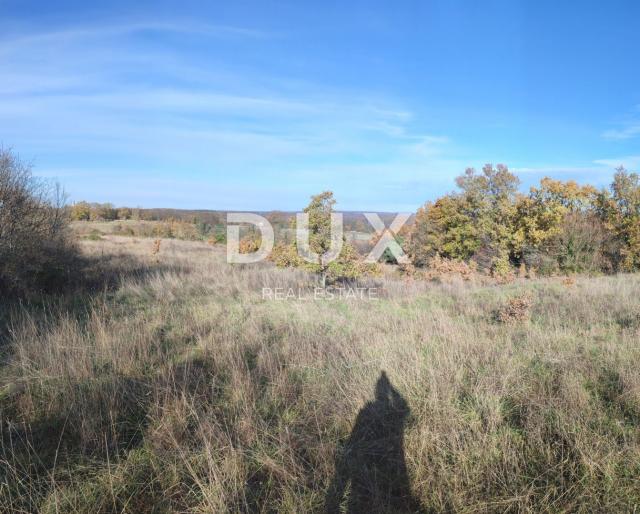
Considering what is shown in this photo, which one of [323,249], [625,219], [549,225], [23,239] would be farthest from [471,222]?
[23,239]

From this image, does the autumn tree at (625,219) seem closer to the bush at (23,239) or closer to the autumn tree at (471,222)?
the autumn tree at (471,222)

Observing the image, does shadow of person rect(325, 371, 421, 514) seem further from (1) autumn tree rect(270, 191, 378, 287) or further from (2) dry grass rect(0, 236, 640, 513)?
(1) autumn tree rect(270, 191, 378, 287)

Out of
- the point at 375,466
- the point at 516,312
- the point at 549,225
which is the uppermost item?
the point at 549,225

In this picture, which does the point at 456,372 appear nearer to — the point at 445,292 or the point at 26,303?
the point at 445,292

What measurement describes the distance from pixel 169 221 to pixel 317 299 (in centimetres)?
3631

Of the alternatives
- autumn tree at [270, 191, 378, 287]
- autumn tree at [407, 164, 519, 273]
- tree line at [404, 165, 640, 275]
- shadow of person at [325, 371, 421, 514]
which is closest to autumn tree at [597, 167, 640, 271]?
tree line at [404, 165, 640, 275]

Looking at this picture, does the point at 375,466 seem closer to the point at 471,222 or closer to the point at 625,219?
the point at 625,219

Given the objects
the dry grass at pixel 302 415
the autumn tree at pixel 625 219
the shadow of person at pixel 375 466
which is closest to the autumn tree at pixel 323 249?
the dry grass at pixel 302 415

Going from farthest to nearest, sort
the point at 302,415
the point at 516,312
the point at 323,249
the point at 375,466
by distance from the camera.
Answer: the point at 323,249, the point at 516,312, the point at 302,415, the point at 375,466

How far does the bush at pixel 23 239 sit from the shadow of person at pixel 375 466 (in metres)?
8.35

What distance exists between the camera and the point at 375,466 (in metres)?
2.46

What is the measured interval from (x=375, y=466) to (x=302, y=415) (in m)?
0.82

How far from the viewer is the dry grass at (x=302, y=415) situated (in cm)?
220

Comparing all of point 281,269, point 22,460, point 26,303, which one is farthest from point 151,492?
point 281,269
